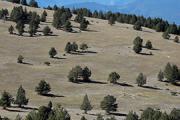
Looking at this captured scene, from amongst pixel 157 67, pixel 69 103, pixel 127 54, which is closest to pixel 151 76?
pixel 157 67

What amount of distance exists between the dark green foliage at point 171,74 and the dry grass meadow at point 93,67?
2798mm

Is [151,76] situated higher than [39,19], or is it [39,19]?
[39,19]

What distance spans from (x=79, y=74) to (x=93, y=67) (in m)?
12.6

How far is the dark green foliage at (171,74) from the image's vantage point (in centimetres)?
14362

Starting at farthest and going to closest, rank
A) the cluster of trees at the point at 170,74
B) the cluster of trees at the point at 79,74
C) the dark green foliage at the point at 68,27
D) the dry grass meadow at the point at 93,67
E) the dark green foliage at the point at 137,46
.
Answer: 1. the dark green foliage at the point at 68,27
2. the dark green foliage at the point at 137,46
3. the cluster of trees at the point at 170,74
4. the cluster of trees at the point at 79,74
5. the dry grass meadow at the point at 93,67

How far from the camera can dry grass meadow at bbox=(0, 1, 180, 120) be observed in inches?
4838

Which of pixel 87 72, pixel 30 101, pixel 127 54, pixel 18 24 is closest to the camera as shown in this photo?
pixel 30 101

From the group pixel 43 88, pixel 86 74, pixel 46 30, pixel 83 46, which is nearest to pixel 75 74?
pixel 86 74

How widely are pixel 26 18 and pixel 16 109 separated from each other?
3457 inches

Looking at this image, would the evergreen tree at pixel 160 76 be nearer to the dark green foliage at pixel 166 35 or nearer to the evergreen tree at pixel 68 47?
the evergreen tree at pixel 68 47

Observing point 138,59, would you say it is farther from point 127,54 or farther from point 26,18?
point 26,18

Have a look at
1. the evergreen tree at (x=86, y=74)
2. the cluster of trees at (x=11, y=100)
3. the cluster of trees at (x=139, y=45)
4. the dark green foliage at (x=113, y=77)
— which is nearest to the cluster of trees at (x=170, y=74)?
the dark green foliage at (x=113, y=77)

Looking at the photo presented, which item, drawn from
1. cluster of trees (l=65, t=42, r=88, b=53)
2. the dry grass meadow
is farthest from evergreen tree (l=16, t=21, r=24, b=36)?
cluster of trees (l=65, t=42, r=88, b=53)

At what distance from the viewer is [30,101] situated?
A: 11756 cm
